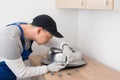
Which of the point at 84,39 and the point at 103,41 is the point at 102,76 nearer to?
the point at 103,41

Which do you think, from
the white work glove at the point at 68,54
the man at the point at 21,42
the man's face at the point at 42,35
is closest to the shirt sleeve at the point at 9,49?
the man at the point at 21,42

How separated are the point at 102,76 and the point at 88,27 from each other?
69 cm

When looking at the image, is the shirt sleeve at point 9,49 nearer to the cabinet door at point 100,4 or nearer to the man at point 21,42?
the man at point 21,42

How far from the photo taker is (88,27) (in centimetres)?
200

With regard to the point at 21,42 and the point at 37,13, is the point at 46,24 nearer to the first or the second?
the point at 21,42

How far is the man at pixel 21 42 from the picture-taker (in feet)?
4.32

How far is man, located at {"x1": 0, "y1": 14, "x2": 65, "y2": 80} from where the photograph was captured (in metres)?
1.32

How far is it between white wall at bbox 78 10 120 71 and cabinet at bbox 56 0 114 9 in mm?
305

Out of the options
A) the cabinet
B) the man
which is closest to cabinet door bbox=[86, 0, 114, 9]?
the cabinet

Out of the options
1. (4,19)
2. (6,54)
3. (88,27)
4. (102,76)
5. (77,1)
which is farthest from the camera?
(88,27)

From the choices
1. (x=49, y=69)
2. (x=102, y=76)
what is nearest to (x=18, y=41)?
(x=49, y=69)

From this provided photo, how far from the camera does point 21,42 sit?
4.75ft

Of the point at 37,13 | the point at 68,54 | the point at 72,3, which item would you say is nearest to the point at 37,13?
the point at 37,13

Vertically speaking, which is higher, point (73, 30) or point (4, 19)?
point (4, 19)
